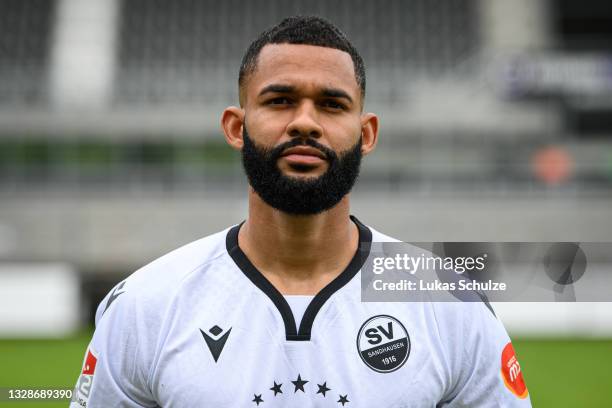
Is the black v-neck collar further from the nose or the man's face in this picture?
the nose

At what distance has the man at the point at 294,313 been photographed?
2.64 meters

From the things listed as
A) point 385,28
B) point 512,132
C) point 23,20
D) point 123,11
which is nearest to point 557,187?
point 512,132

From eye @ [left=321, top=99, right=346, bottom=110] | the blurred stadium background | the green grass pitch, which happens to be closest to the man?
eye @ [left=321, top=99, right=346, bottom=110]

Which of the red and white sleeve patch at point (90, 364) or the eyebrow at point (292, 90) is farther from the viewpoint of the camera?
the red and white sleeve patch at point (90, 364)

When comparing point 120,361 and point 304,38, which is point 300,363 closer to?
point 120,361

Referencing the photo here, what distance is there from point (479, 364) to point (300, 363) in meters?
0.56

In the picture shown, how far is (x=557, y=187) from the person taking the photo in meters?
23.5

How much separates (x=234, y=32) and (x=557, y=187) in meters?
12.5

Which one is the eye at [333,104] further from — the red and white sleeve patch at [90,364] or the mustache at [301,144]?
the red and white sleeve patch at [90,364]

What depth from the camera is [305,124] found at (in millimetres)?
2609

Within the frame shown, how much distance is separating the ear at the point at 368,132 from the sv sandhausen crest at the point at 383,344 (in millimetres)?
554

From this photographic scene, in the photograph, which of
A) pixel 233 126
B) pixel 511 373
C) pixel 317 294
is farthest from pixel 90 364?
pixel 511 373

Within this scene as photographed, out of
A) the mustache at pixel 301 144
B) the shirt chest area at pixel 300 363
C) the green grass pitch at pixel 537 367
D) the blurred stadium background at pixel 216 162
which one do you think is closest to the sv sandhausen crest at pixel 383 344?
the shirt chest area at pixel 300 363

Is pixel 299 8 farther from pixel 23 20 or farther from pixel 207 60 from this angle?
pixel 23 20
